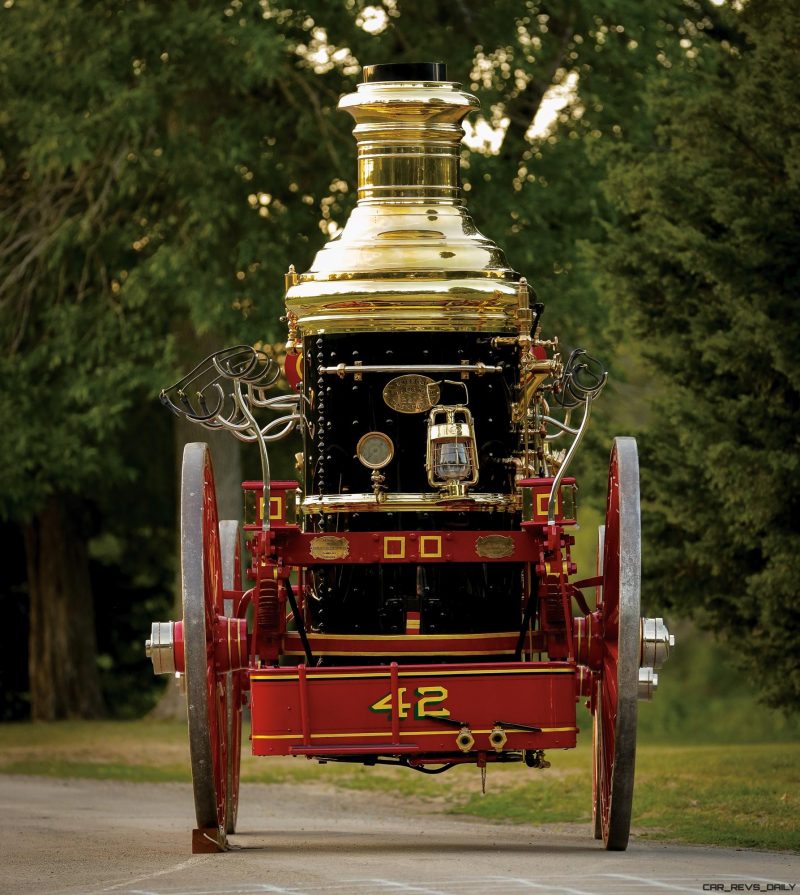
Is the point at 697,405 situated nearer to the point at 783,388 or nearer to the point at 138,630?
the point at 783,388

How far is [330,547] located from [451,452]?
76cm

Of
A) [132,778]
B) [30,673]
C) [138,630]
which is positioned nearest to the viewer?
[132,778]

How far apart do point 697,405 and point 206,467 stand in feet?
23.0

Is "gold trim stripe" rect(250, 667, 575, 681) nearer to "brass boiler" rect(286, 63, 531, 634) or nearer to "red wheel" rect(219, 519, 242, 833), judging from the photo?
"brass boiler" rect(286, 63, 531, 634)

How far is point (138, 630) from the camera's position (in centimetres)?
2894

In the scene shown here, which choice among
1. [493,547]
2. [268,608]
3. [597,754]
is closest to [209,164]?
[597,754]

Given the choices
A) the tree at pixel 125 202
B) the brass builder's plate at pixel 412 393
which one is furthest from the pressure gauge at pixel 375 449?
the tree at pixel 125 202

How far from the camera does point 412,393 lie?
11.0 metres

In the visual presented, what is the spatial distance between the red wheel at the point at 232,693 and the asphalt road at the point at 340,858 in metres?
0.27

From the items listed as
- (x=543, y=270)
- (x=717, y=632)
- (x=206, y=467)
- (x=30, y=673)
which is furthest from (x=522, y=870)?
(x=30, y=673)

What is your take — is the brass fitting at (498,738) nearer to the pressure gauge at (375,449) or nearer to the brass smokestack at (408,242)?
the pressure gauge at (375,449)

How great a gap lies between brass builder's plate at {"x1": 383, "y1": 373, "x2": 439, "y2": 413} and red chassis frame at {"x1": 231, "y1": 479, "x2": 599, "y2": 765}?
653 millimetres

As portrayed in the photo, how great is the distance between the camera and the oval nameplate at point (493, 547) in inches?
425

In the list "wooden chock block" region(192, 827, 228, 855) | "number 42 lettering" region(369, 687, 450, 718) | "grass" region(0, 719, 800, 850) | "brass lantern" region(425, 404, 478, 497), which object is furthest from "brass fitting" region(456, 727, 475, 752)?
"grass" region(0, 719, 800, 850)
